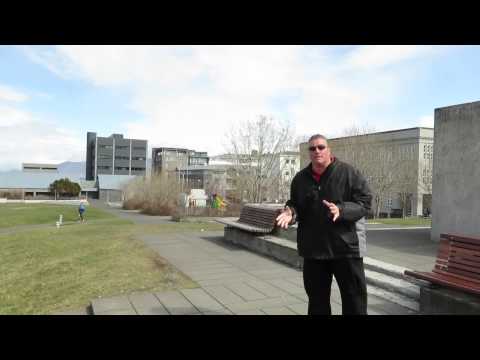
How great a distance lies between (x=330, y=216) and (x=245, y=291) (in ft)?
9.36

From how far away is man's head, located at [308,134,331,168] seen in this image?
3.21 m

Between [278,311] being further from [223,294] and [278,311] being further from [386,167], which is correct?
[386,167]

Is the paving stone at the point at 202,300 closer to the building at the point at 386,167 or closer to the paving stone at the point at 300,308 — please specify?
the paving stone at the point at 300,308

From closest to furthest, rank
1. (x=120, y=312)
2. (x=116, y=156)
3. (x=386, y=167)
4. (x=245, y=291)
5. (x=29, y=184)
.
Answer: (x=120, y=312)
(x=245, y=291)
(x=386, y=167)
(x=29, y=184)
(x=116, y=156)

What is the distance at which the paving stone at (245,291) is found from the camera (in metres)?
5.22

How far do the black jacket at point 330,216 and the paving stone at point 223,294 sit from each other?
210cm

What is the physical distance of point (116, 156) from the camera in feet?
415

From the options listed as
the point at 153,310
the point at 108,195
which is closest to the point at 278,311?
the point at 153,310

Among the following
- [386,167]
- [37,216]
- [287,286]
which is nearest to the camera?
[287,286]

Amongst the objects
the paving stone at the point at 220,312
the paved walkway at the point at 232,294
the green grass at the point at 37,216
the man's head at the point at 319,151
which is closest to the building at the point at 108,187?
the green grass at the point at 37,216

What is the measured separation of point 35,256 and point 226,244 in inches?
190
